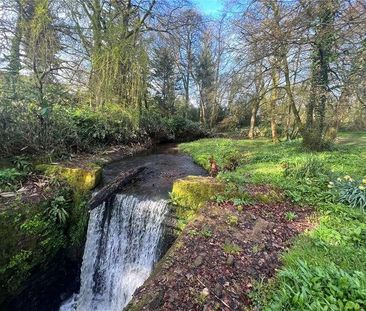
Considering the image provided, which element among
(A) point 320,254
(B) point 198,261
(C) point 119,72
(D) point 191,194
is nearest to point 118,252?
(D) point 191,194

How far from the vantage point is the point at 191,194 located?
4.70 metres

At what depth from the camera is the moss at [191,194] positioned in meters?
4.56

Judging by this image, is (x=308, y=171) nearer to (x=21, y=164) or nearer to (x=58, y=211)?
(x=58, y=211)

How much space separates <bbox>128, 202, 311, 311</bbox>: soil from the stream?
1.38 m

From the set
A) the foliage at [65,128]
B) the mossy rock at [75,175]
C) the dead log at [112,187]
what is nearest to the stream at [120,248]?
the dead log at [112,187]

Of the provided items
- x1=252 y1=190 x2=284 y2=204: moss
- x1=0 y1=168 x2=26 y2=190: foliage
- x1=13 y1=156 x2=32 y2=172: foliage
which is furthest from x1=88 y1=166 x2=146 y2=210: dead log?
x1=252 y1=190 x2=284 y2=204: moss

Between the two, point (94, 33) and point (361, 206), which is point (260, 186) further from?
point (94, 33)

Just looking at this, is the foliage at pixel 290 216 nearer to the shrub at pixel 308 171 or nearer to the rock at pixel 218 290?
the shrub at pixel 308 171

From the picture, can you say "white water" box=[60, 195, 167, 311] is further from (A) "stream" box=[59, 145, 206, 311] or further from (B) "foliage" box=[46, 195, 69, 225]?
(B) "foliage" box=[46, 195, 69, 225]

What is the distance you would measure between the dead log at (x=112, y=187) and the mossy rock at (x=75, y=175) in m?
0.34

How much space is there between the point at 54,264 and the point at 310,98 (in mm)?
8433

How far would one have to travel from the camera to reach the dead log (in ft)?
17.2

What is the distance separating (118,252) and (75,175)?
1.93 m

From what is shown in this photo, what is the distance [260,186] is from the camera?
4.84 metres
